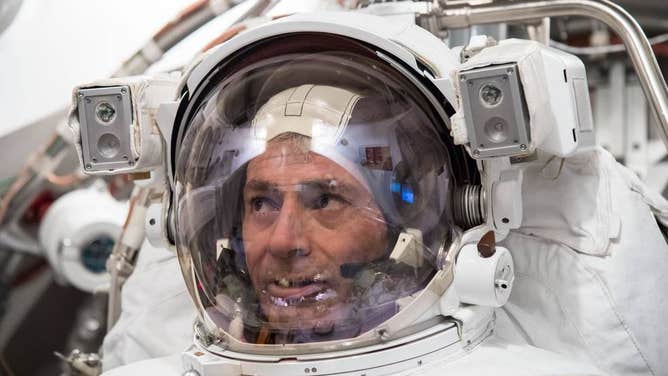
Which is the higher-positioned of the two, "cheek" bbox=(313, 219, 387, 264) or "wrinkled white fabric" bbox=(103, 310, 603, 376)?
"cheek" bbox=(313, 219, 387, 264)

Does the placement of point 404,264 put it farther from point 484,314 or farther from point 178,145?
point 178,145

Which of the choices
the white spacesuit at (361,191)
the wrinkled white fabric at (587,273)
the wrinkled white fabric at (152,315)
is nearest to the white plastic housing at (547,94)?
the white spacesuit at (361,191)

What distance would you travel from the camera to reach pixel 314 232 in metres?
0.99

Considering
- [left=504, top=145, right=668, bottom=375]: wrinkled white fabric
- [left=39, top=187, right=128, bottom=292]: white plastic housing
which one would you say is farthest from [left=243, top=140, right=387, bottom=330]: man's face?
[left=39, top=187, right=128, bottom=292]: white plastic housing

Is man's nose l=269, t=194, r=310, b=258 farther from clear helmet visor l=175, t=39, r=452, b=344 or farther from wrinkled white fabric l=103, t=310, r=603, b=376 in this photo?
wrinkled white fabric l=103, t=310, r=603, b=376

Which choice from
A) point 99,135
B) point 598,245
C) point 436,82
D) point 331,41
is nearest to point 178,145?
point 99,135

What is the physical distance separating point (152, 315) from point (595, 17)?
0.83 meters

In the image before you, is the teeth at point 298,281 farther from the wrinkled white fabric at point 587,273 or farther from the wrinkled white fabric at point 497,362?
the wrinkled white fabric at point 587,273

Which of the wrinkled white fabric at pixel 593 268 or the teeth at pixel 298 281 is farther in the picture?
the wrinkled white fabric at pixel 593 268

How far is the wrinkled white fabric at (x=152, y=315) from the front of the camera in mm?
1385

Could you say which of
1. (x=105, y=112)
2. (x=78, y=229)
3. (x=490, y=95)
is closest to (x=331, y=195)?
(x=490, y=95)

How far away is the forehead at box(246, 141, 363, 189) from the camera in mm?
989

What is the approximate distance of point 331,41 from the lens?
103 centimetres

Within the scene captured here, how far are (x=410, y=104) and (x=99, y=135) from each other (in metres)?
0.40
